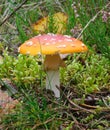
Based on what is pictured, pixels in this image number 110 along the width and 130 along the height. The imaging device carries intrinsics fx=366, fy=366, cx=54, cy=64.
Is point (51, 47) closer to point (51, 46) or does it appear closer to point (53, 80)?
point (51, 46)

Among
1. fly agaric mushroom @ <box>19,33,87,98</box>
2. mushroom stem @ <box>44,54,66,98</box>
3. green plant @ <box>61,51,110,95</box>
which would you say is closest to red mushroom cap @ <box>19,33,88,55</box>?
fly agaric mushroom @ <box>19,33,87,98</box>

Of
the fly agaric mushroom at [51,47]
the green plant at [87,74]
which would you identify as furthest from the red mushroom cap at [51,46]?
the green plant at [87,74]

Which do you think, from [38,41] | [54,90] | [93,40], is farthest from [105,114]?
[93,40]

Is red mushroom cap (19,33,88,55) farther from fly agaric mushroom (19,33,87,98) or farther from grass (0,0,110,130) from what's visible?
grass (0,0,110,130)

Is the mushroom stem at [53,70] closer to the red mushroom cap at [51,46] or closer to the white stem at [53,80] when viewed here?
the white stem at [53,80]

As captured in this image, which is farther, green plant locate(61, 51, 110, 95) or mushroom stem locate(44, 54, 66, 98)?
green plant locate(61, 51, 110, 95)

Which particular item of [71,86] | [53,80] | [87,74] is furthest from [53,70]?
[87,74]

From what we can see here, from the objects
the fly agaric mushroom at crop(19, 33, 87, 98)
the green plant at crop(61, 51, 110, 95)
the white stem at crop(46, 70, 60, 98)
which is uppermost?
the fly agaric mushroom at crop(19, 33, 87, 98)

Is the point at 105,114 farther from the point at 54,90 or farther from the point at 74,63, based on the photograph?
the point at 74,63
